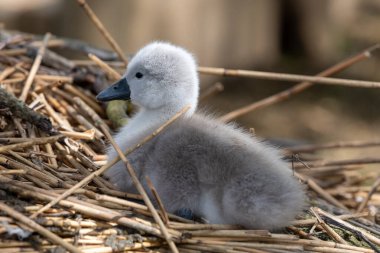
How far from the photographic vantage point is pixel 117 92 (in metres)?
3.33

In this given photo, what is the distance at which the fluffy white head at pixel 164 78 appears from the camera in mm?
3215

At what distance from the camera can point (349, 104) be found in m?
8.24

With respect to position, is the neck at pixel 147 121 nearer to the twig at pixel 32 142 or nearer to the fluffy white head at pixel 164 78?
the fluffy white head at pixel 164 78

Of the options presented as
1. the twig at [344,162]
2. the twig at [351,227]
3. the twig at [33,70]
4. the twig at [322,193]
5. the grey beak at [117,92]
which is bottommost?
the twig at [351,227]

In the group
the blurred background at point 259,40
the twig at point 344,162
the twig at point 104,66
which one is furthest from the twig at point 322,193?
the blurred background at point 259,40

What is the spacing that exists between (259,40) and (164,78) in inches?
219

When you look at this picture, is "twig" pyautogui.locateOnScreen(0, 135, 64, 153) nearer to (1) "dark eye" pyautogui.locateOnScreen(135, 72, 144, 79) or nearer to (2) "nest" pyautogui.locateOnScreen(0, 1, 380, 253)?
(2) "nest" pyautogui.locateOnScreen(0, 1, 380, 253)

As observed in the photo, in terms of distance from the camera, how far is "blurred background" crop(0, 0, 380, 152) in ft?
23.4

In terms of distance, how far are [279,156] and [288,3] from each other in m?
6.12

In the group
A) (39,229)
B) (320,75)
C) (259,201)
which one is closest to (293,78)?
(320,75)

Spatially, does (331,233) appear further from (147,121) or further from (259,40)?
(259,40)

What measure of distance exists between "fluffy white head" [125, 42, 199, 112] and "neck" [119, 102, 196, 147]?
18 millimetres

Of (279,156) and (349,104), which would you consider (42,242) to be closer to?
(279,156)

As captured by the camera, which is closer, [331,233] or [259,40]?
[331,233]
